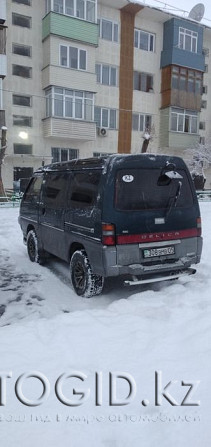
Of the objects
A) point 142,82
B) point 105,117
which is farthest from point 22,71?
point 142,82

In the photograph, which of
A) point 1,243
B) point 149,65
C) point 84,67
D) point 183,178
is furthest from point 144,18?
point 183,178

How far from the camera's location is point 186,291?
5.14m

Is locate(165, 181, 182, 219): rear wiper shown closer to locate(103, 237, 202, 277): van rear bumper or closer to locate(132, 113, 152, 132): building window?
locate(103, 237, 202, 277): van rear bumper

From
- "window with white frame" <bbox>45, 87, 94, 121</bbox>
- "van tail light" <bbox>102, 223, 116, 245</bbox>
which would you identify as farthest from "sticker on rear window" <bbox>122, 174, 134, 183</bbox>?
"window with white frame" <bbox>45, 87, 94, 121</bbox>

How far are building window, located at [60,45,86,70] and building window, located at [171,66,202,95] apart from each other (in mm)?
7417

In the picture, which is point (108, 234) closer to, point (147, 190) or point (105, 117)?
point (147, 190)

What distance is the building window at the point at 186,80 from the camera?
26.3 metres

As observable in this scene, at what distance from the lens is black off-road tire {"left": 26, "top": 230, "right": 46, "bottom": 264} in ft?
23.6

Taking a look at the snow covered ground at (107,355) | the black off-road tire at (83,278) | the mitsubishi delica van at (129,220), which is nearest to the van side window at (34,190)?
the mitsubishi delica van at (129,220)

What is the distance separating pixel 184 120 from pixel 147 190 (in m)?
24.3

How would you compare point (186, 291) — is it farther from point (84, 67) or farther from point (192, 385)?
point (84, 67)

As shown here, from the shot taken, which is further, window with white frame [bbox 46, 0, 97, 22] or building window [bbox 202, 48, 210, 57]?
building window [bbox 202, 48, 210, 57]

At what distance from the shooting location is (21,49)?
22.5 m

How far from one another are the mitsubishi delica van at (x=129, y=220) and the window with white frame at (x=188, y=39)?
25.1 meters
